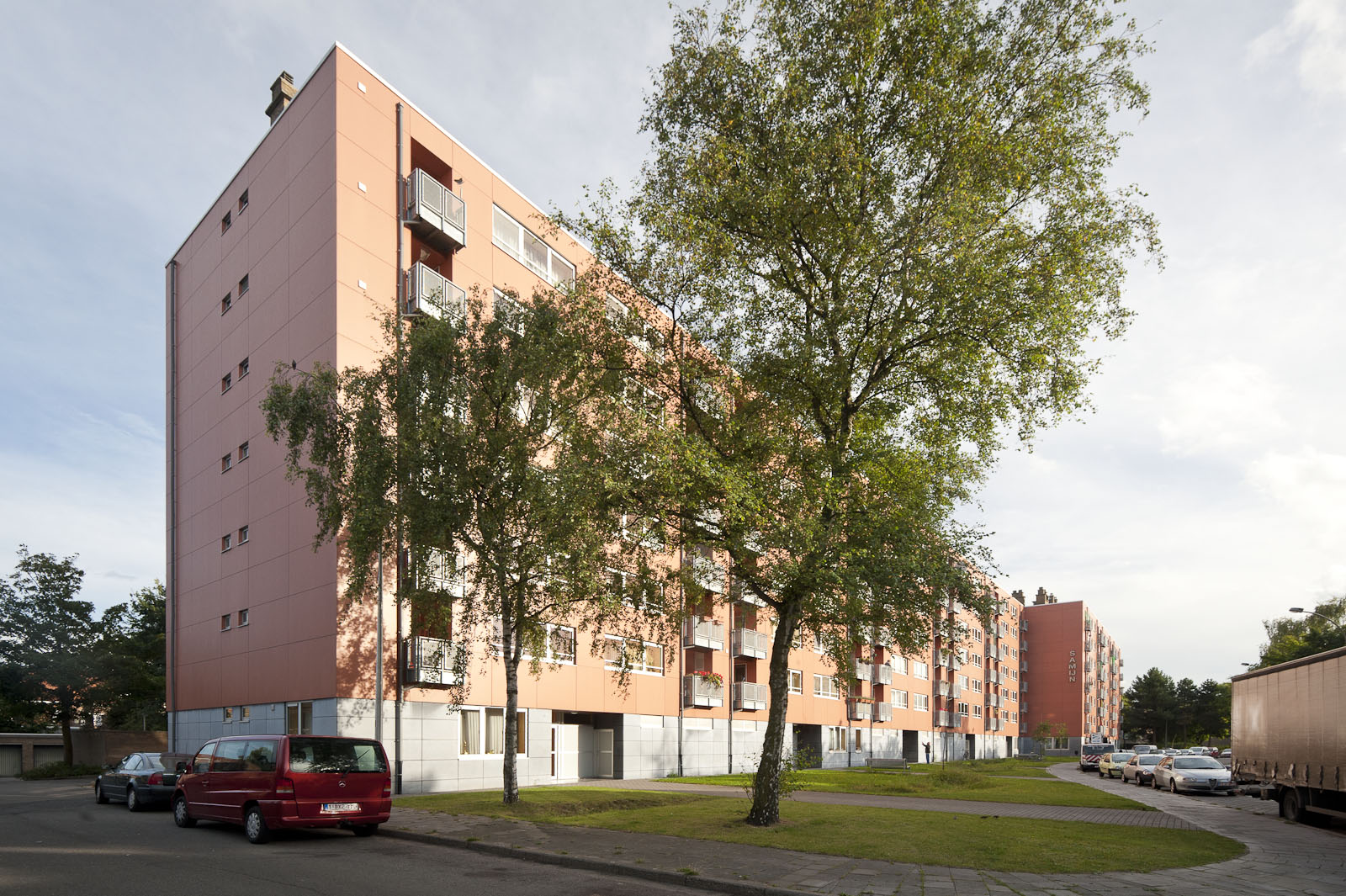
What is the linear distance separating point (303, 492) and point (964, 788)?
77.6ft

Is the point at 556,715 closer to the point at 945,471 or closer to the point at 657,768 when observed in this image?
the point at 657,768

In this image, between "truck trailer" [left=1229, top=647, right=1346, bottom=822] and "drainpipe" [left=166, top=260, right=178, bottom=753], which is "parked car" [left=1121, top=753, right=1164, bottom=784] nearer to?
"truck trailer" [left=1229, top=647, right=1346, bottom=822]

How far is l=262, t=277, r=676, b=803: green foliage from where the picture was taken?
58.7 ft

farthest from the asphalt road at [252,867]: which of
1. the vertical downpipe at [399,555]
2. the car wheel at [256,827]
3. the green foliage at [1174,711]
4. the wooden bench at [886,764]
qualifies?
the green foliage at [1174,711]

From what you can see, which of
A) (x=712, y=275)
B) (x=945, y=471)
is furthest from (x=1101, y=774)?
(x=712, y=275)

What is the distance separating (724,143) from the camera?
16.5 m

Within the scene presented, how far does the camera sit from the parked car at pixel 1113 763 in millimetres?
49312

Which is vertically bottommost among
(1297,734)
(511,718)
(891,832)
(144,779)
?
(144,779)

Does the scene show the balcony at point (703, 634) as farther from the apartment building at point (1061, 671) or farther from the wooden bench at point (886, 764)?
the apartment building at point (1061, 671)

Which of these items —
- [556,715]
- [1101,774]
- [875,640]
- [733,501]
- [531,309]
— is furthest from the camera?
[1101,774]

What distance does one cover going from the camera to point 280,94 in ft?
110

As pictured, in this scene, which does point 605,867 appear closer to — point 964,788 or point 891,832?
point 891,832

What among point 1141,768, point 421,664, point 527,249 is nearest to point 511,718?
point 421,664

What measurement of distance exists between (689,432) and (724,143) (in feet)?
17.3
